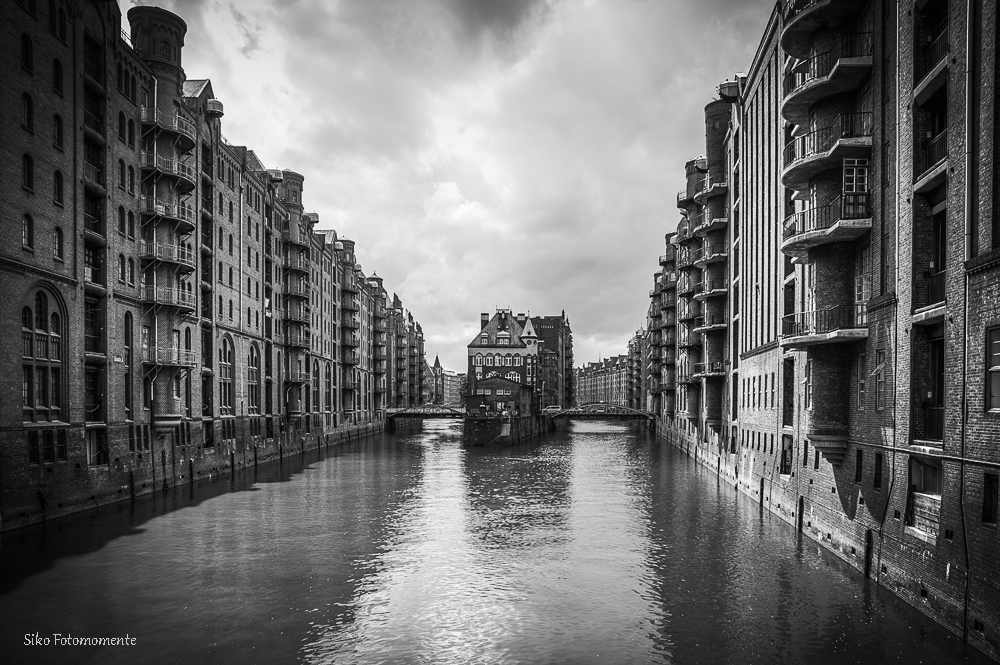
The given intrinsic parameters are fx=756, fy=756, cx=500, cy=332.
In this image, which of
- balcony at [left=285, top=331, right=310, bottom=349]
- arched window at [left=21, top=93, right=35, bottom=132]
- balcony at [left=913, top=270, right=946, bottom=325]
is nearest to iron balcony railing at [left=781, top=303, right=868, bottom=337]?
balcony at [left=913, top=270, right=946, bottom=325]

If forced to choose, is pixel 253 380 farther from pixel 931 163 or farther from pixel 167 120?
pixel 931 163

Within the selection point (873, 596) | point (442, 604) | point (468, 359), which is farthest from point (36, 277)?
point (468, 359)

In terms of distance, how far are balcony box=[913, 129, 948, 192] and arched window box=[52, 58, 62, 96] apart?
1362 inches

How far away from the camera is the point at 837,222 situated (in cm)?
2386

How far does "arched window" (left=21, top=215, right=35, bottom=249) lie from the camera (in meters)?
32.0

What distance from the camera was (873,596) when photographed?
69.8 ft

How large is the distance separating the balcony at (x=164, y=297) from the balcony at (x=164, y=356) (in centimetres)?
256

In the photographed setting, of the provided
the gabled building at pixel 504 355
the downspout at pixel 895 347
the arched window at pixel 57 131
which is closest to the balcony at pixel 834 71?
the downspout at pixel 895 347

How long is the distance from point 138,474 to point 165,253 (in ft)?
41.3

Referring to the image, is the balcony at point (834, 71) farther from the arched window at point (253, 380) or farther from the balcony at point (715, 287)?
the arched window at point (253, 380)

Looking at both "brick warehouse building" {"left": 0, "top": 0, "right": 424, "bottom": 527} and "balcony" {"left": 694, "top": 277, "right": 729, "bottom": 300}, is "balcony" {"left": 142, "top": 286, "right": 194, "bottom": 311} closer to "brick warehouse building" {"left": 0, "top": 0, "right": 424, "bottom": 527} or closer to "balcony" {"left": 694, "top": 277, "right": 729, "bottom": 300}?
"brick warehouse building" {"left": 0, "top": 0, "right": 424, "bottom": 527}

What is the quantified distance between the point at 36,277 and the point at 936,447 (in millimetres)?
34032

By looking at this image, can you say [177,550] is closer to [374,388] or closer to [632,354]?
[374,388]

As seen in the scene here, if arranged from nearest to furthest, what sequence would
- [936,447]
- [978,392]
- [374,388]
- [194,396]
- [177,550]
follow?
[978,392], [936,447], [177,550], [194,396], [374,388]
